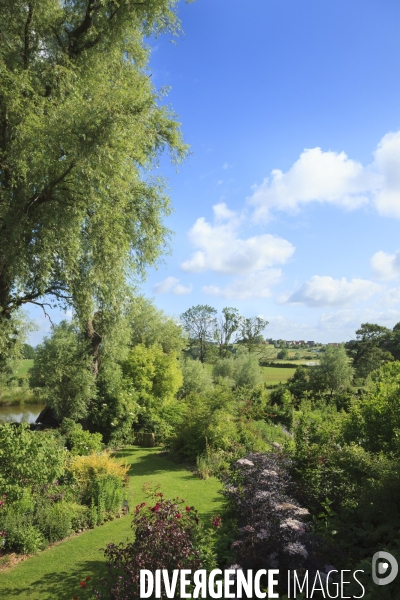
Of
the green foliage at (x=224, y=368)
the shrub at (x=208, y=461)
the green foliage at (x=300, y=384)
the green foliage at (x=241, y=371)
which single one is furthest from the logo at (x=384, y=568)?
the green foliage at (x=224, y=368)

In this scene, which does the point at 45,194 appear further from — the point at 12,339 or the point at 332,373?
the point at 332,373

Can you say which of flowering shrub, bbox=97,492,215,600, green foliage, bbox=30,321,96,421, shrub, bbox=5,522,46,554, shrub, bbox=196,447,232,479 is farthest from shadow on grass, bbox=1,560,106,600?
green foliage, bbox=30,321,96,421

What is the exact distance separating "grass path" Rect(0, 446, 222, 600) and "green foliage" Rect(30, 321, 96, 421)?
524cm

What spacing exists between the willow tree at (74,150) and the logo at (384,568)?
7.30 m

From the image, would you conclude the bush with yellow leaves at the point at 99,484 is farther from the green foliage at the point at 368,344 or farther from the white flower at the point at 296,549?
the green foliage at the point at 368,344

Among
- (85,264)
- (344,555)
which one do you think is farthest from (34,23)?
(344,555)

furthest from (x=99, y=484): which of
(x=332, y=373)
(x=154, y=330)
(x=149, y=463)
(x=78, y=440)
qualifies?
(x=332, y=373)

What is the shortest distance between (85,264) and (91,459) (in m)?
4.78

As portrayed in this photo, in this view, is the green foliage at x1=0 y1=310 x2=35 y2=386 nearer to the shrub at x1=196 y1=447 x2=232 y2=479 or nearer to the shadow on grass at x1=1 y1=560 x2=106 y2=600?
the shadow on grass at x1=1 y1=560 x2=106 y2=600

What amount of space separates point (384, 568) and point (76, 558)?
502 centimetres

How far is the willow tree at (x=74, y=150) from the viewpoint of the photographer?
770 centimetres

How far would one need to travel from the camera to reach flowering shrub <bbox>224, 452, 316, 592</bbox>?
4.10 m

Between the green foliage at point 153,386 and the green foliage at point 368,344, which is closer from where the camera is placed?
the green foliage at point 153,386

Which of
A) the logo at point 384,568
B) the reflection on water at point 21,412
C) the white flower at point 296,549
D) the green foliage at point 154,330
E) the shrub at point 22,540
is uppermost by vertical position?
the green foliage at point 154,330
